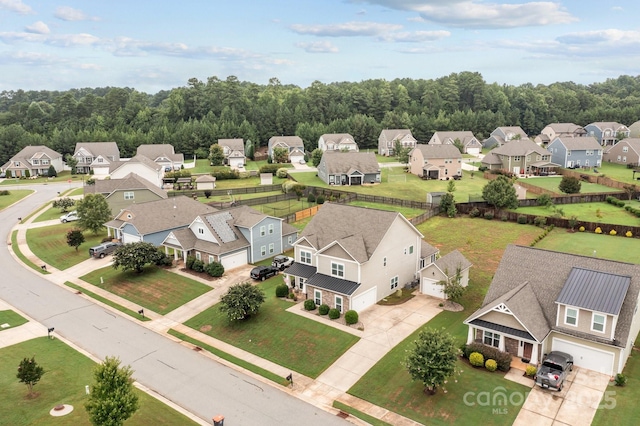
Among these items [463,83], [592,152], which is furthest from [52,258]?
[463,83]

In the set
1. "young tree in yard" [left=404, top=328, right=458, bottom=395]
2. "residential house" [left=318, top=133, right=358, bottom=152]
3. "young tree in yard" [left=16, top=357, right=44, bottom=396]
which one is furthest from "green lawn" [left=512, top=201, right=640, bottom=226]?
"residential house" [left=318, top=133, right=358, bottom=152]

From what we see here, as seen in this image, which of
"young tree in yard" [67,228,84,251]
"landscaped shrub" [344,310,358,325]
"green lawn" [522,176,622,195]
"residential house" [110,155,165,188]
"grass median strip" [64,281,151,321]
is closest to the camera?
"landscaped shrub" [344,310,358,325]

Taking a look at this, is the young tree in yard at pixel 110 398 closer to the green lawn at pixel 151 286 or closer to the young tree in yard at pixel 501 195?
the green lawn at pixel 151 286

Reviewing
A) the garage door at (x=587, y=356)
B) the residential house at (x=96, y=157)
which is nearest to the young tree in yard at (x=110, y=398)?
the garage door at (x=587, y=356)

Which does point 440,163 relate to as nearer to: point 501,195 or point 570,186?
point 570,186

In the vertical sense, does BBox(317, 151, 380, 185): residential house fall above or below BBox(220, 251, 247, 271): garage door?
above

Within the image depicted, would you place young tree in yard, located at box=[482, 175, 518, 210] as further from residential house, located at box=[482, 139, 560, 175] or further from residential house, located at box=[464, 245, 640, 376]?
residential house, located at box=[464, 245, 640, 376]
